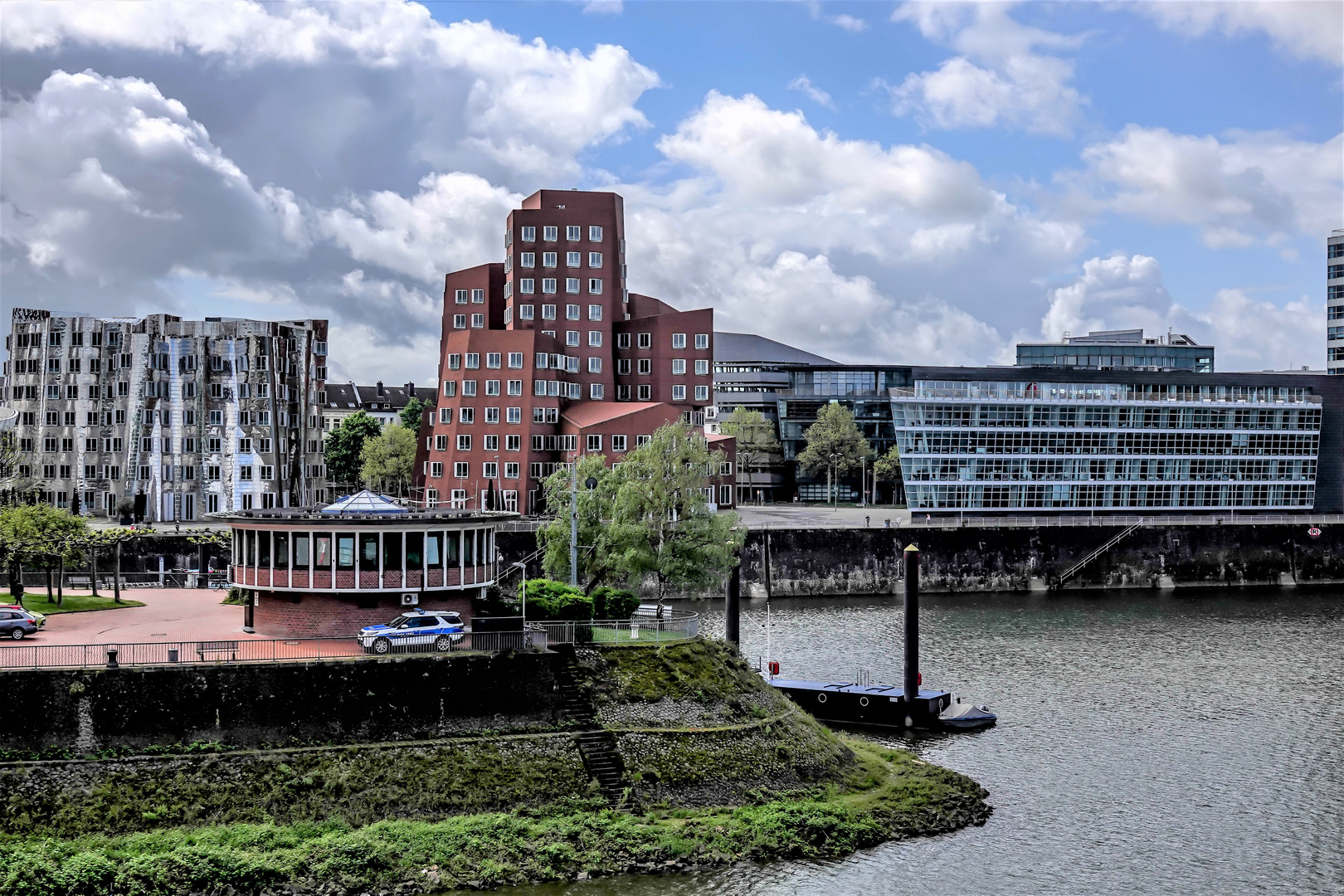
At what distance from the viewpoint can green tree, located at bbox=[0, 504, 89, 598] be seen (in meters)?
63.8

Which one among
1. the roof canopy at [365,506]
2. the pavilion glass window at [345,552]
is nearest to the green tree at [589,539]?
the roof canopy at [365,506]

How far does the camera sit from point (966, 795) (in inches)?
1956

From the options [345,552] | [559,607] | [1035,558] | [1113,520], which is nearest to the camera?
[345,552]

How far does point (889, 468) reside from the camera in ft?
574

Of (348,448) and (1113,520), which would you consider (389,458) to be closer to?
(348,448)

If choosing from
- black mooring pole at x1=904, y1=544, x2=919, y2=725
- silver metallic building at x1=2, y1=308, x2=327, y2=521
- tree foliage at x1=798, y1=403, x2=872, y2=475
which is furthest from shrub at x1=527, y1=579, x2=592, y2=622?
tree foliage at x1=798, y1=403, x2=872, y2=475

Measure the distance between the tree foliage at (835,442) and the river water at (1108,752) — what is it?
73399 millimetres

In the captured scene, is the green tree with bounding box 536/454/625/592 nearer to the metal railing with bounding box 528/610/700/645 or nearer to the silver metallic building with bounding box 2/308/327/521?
the metal railing with bounding box 528/610/700/645

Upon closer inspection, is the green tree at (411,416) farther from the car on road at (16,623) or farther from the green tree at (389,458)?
the car on road at (16,623)

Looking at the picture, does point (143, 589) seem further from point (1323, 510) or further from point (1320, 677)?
point (1323, 510)

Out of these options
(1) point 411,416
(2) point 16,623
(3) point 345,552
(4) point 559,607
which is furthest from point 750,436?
(2) point 16,623

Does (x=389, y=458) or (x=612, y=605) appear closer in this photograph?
(x=612, y=605)

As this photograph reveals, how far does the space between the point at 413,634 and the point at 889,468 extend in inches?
5197

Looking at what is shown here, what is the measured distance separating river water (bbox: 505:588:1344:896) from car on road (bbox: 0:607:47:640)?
25398 mm
